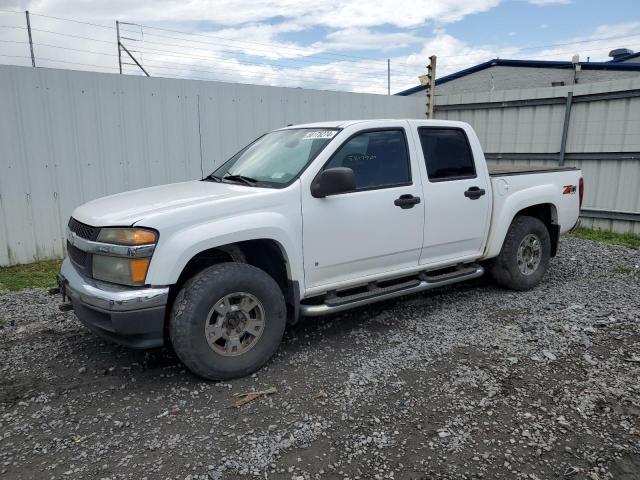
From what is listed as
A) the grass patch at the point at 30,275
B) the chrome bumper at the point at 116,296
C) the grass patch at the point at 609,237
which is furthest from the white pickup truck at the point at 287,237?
the grass patch at the point at 609,237

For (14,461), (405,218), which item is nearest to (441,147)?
(405,218)

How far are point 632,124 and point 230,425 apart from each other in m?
8.55

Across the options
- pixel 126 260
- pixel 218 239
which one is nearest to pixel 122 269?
pixel 126 260

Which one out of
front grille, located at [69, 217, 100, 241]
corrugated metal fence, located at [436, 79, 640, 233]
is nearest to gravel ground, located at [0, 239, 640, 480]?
front grille, located at [69, 217, 100, 241]

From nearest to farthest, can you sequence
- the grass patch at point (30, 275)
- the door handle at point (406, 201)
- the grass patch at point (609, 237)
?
the door handle at point (406, 201) < the grass patch at point (30, 275) < the grass patch at point (609, 237)

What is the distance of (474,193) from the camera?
16.7 ft

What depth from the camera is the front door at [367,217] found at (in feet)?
13.4

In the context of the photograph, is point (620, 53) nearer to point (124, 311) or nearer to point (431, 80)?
point (431, 80)

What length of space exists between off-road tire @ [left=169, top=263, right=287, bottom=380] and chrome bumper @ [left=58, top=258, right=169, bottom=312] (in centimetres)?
19

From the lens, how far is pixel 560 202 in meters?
5.96

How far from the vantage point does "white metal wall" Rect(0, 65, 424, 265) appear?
274 inches

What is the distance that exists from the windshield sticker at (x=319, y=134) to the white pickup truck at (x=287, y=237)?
0.05 feet

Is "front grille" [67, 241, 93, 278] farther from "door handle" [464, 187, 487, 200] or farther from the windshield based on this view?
"door handle" [464, 187, 487, 200]

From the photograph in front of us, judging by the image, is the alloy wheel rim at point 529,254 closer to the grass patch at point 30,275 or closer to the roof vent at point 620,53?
the grass patch at point 30,275
